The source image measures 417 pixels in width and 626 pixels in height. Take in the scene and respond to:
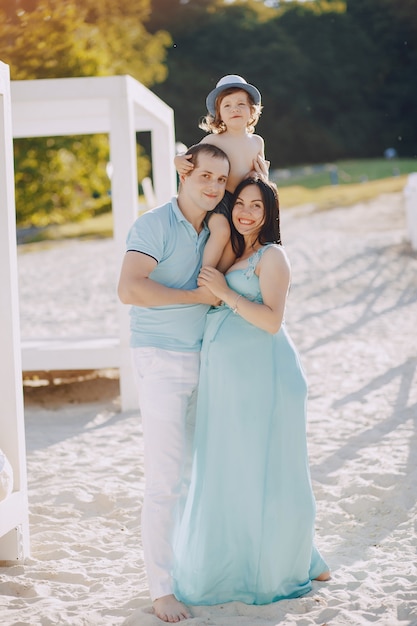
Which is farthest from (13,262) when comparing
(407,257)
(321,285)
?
(407,257)

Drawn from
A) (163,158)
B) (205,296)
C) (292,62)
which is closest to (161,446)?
(205,296)

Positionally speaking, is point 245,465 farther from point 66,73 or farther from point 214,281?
point 66,73

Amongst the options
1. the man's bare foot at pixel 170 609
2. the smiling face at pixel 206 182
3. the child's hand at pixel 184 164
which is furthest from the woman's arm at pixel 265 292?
the man's bare foot at pixel 170 609

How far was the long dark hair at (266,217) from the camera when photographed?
123 inches

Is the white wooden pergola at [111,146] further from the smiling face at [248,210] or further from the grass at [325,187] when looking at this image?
the grass at [325,187]

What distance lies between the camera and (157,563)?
307 cm

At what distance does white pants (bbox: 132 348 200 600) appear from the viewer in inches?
120

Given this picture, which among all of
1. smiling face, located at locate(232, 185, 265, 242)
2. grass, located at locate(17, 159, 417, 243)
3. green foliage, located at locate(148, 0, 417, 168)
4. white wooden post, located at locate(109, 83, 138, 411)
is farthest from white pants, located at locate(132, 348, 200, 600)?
green foliage, located at locate(148, 0, 417, 168)

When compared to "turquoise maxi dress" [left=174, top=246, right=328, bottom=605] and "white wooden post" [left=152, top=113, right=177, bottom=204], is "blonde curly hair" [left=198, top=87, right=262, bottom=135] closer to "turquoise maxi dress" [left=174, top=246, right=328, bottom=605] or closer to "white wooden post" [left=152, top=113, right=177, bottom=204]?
"turquoise maxi dress" [left=174, top=246, right=328, bottom=605]

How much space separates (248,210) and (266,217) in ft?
0.25

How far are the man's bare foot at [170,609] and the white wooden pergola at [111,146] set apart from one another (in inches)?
140

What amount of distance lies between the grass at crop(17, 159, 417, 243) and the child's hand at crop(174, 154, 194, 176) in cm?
2109

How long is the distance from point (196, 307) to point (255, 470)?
2.00 feet

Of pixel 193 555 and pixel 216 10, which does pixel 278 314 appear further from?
pixel 216 10
